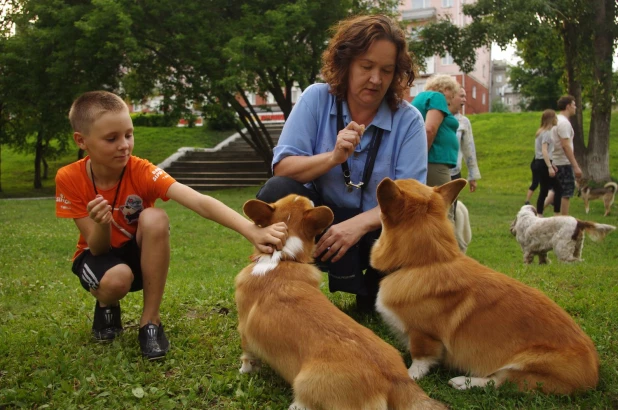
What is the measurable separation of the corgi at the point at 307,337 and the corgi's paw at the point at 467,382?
1.94 ft

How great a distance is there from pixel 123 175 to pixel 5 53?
805 inches

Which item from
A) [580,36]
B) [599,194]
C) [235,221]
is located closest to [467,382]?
[235,221]

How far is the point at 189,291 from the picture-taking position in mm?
5477

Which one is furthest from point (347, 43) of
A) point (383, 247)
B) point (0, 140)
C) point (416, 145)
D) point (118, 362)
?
point (0, 140)

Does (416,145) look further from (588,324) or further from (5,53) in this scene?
(5,53)

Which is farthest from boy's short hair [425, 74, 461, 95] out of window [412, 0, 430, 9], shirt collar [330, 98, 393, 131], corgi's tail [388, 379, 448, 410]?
window [412, 0, 430, 9]

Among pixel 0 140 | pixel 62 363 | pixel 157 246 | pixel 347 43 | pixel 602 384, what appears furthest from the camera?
pixel 0 140

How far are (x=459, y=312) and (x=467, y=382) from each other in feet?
1.33

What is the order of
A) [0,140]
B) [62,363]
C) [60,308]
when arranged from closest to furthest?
[62,363] < [60,308] < [0,140]

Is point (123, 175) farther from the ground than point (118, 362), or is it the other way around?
point (123, 175)

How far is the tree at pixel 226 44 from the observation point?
62.7 ft

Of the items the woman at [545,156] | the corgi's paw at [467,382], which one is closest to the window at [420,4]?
the woman at [545,156]

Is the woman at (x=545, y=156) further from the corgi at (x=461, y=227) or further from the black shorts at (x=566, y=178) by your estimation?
the corgi at (x=461, y=227)

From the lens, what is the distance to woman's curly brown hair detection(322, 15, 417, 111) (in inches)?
161
